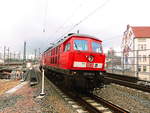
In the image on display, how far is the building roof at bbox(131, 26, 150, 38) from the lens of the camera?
4376cm

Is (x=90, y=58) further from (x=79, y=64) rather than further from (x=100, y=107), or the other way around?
(x=100, y=107)

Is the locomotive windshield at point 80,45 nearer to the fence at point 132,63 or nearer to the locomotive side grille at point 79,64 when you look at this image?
the locomotive side grille at point 79,64

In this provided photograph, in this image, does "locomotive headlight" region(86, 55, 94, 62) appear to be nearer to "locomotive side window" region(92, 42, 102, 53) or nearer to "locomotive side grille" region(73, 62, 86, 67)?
"locomotive side grille" region(73, 62, 86, 67)

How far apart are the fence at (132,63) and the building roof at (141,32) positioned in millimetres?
29102

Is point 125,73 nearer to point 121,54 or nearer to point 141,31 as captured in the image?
point 121,54

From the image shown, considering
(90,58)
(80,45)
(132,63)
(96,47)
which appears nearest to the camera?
(90,58)

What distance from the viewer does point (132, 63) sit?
13.6m

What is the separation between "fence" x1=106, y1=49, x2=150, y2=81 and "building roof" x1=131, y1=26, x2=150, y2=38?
95.5 feet

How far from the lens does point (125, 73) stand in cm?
1398

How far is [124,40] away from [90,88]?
167ft

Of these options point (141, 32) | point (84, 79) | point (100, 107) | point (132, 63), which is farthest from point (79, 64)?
point (141, 32)

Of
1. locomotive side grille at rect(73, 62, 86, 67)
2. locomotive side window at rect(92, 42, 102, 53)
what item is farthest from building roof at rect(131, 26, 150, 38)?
locomotive side grille at rect(73, 62, 86, 67)

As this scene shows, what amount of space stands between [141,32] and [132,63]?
35359 mm

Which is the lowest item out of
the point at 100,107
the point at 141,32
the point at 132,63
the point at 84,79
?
the point at 100,107
